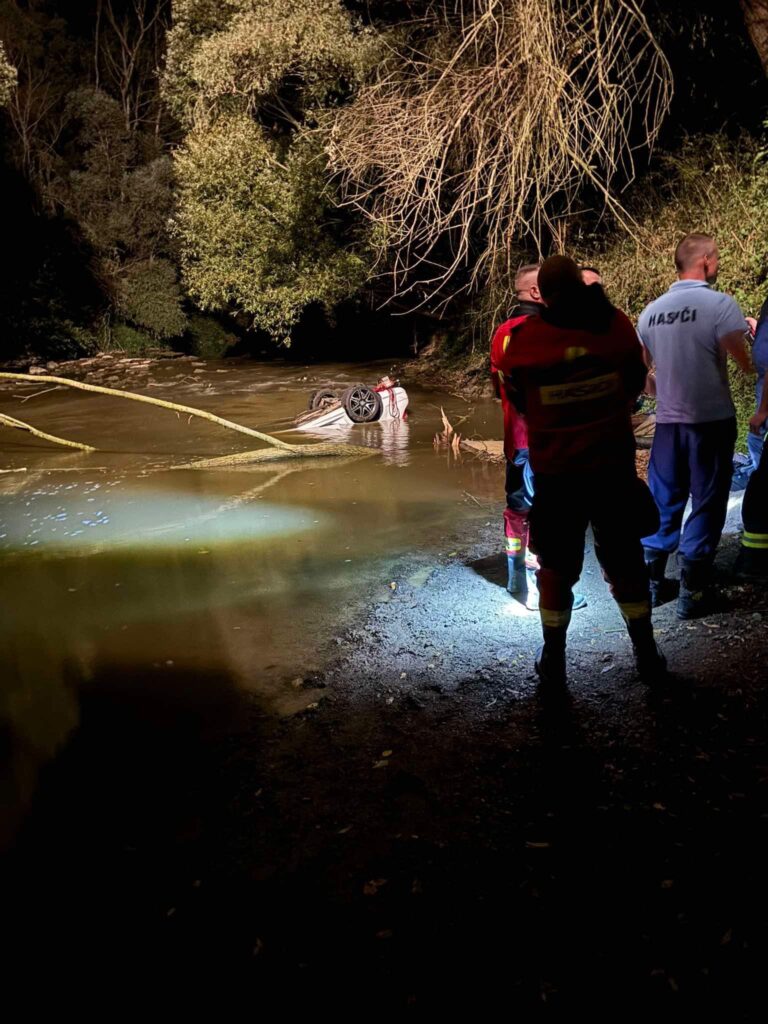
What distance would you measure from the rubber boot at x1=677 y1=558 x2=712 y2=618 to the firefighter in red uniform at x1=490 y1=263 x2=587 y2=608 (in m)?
0.58

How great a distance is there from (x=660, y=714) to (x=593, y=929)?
54.8 inches

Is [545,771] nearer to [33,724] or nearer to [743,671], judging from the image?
[743,671]

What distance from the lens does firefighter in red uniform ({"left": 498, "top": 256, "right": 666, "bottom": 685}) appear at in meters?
3.62

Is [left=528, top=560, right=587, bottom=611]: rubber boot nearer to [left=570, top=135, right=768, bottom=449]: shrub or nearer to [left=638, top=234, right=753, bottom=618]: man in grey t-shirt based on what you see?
[left=638, top=234, right=753, bottom=618]: man in grey t-shirt

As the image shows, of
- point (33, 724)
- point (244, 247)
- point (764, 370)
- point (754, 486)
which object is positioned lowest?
point (33, 724)

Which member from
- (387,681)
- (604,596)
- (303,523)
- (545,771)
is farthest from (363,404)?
(545,771)

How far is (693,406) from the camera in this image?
4.59 m

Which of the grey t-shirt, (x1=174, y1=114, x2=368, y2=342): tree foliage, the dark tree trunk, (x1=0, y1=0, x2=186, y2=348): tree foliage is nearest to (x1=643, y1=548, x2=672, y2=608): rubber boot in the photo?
the grey t-shirt

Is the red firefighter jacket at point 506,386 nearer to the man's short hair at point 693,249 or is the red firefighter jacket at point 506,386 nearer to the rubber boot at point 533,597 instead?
the rubber boot at point 533,597

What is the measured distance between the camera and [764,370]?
16.1 feet

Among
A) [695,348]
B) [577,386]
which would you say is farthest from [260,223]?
[577,386]

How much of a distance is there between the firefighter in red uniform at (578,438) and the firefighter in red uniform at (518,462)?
31 cm

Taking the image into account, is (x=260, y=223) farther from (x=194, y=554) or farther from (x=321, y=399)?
(x=194, y=554)

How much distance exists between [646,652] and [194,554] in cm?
414
